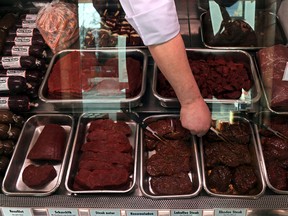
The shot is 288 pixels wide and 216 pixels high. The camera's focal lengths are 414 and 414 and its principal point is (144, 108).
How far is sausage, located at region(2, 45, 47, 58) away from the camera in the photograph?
2.48 metres

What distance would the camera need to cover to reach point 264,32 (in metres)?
2.51

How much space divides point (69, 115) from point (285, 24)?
1.39 metres

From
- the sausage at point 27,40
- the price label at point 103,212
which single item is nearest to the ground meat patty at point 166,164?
the price label at point 103,212

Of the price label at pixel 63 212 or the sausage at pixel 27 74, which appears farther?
the sausage at pixel 27 74

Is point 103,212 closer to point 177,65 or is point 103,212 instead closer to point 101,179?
point 101,179

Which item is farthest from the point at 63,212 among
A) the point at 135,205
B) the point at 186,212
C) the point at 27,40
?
the point at 27,40

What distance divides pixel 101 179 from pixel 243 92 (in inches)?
35.7

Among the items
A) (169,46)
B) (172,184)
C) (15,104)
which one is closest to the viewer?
(169,46)

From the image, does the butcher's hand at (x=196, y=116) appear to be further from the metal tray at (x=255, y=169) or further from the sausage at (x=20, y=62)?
the sausage at (x=20, y=62)

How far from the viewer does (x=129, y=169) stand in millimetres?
2012

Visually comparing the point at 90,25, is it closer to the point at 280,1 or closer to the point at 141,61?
the point at 141,61

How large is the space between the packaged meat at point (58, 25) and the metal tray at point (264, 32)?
0.80 m

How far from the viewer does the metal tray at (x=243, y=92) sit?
2170 mm

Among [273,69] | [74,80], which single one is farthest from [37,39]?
[273,69]
